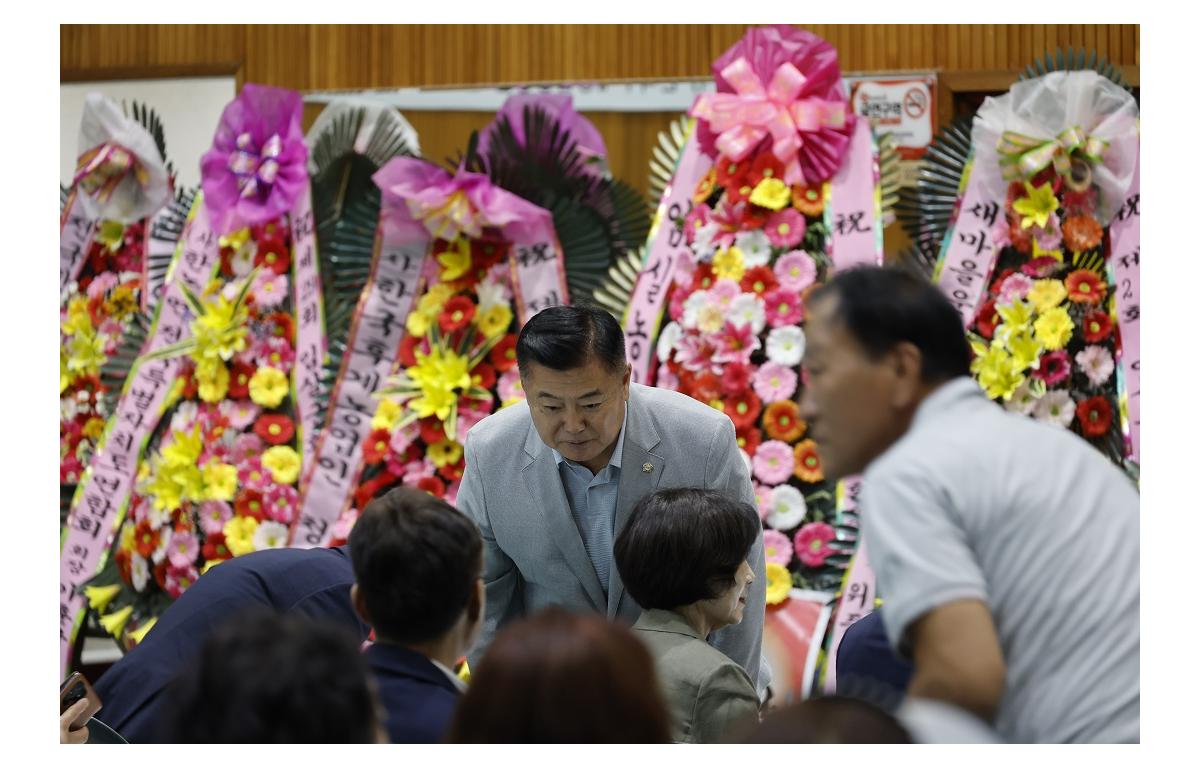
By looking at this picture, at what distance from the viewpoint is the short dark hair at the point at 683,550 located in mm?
1718

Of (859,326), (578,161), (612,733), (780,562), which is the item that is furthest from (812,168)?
(612,733)

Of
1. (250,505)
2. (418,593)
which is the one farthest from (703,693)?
(250,505)

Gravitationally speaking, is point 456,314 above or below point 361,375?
above

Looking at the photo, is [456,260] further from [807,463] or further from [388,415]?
[807,463]

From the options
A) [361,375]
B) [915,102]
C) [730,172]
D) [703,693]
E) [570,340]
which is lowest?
[703,693]

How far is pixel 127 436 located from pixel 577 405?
164 centimetres

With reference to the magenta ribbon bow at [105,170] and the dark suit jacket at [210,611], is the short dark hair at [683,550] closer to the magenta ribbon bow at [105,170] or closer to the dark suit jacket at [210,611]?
the dark suit jacket at [210,611]

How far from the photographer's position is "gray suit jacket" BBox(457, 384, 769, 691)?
80.7 inches

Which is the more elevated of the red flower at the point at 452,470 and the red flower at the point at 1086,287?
the red flower at the point at 1086,287

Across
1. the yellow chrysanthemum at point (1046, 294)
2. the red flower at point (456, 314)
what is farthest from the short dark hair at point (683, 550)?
the red flower at point (456, 314)

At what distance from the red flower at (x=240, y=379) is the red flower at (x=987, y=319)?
1655mm

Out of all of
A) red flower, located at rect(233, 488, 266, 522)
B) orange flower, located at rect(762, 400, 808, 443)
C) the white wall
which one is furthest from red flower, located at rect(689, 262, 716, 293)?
the white wall

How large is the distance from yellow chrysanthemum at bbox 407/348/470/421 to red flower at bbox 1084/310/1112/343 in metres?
1.29

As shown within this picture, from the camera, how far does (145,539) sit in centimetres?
304
